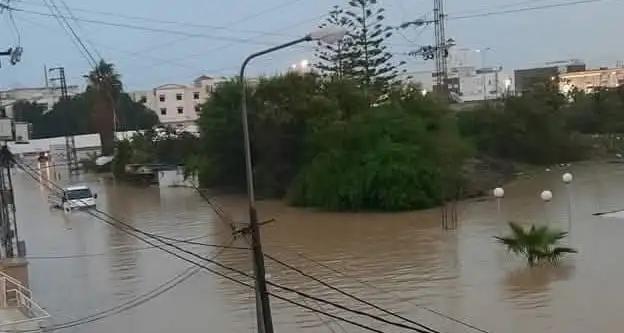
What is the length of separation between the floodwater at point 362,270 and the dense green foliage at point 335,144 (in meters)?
1.15

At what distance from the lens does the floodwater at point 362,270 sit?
47.8ft

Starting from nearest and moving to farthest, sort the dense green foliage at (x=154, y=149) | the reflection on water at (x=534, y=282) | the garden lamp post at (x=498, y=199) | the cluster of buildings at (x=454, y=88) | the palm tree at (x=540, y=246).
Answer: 1. the reflection on water at (x=534, y=282)
2. the palm tree at (x=540, y=246)
3. the garden lamp post at (x=498, y=199)
4. the dense green foliage at (x=154, y=149)
5. the cluster of buildings at (x=454, y=88)

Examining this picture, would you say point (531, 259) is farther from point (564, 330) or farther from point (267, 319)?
point (267, 319)

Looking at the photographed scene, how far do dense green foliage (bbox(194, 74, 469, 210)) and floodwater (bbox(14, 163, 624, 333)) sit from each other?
1147 millimetres

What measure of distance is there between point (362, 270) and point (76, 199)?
67.4 ft

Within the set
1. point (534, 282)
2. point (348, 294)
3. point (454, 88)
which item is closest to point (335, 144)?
point (348, 294)

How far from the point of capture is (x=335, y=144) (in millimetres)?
32969

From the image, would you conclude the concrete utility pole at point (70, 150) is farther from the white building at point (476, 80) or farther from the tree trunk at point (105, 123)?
the white building at point (476, 80)

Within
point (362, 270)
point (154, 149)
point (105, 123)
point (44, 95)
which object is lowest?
point (362, 270)

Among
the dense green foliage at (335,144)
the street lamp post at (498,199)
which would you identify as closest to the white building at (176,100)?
the dense green foliage at (335,144)

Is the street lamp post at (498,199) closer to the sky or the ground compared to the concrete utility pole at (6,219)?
closer to the ground

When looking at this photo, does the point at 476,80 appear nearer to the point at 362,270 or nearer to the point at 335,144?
the point at 335,144

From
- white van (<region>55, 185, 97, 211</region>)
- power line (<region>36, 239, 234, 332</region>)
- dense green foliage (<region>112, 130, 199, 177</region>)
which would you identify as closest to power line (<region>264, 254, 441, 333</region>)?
power line (<region>36, 239, 234, 332</region>)

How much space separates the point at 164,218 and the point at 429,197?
9.84 metres
